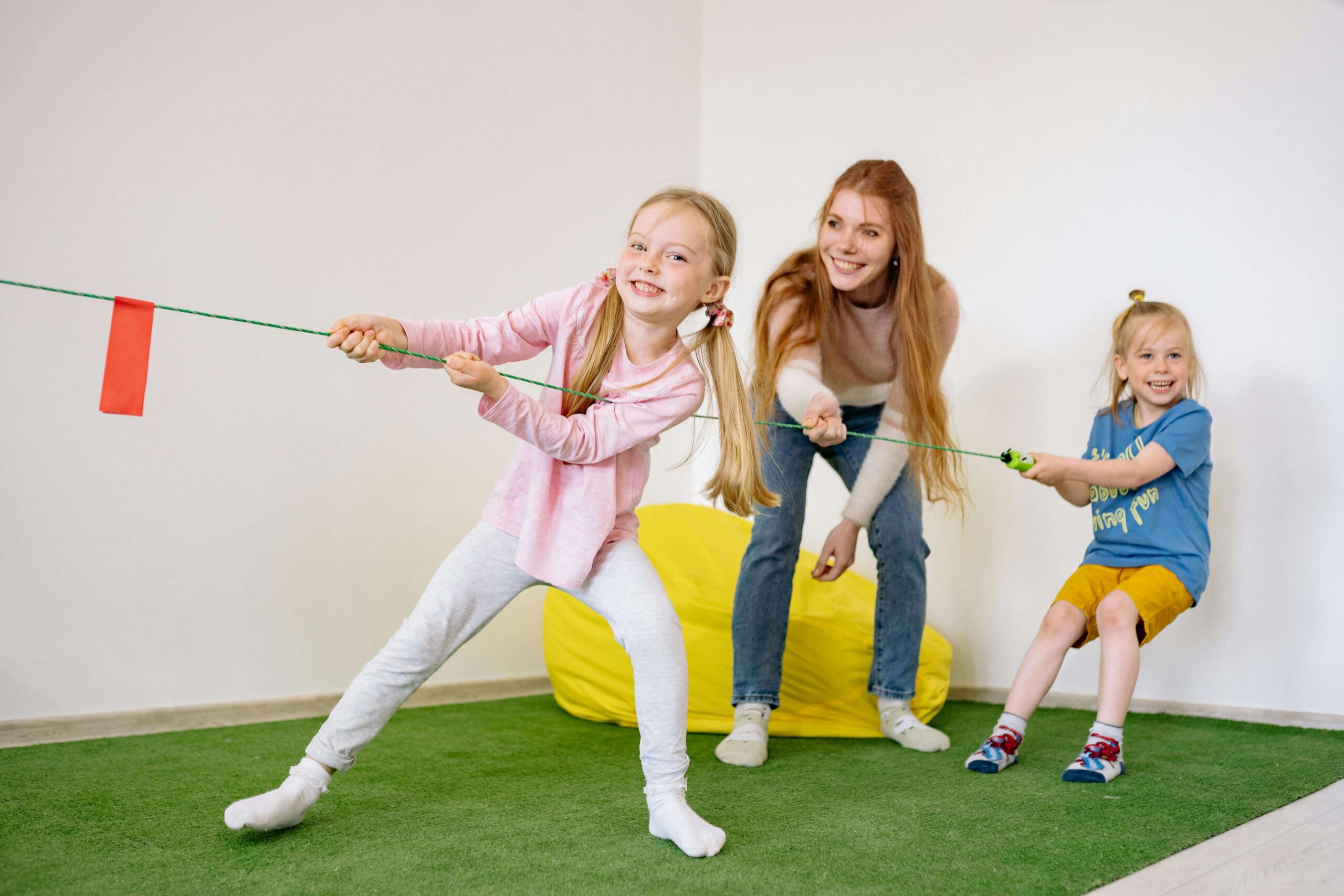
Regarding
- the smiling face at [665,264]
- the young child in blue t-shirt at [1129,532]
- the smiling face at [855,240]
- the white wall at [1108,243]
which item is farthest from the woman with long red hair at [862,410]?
the white wall at [1108,243]

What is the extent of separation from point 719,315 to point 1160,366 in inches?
39.5

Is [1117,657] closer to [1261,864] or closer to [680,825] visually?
[1261,864]

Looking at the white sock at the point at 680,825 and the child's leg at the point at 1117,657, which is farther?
the child's leg at the point at 1117,657

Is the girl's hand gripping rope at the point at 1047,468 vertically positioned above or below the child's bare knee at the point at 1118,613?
above

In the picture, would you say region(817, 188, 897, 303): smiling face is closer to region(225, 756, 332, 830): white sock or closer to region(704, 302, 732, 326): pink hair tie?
region(704, 302, 732, 326): pink hair tie

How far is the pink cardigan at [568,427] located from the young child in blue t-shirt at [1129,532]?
30.1 inches

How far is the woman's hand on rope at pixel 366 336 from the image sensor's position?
1.32 meters

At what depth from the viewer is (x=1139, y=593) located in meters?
1.92

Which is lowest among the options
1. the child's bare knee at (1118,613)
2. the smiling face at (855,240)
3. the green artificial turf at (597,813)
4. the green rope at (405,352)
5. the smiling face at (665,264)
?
the green artificial turf at (597,813)

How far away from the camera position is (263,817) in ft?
4.36

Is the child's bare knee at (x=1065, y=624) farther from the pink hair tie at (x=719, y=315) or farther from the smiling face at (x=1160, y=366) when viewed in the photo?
the pink hair tie at (x=719, y=315)

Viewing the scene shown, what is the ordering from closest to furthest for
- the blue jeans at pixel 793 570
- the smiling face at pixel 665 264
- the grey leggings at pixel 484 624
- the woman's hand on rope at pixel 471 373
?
the woman's hand on rope at pixel 471 373, the grey leggings at pixel 484 624, the smiling face at pixel 665 264, the blue jeans at pixel 793 570

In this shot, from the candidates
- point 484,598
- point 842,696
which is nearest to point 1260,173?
point 842,696

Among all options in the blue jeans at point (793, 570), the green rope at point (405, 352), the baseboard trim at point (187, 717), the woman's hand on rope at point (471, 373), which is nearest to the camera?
the green rope at point (405, 352)
